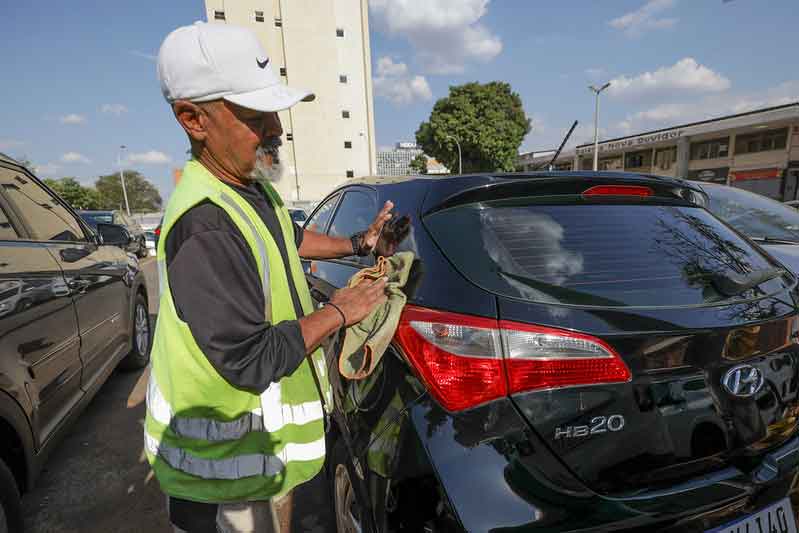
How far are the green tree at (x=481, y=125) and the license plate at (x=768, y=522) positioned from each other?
33789 millimetres

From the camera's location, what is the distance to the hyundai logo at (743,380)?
1145 mm

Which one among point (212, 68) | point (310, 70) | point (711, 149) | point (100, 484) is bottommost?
point (100, 484)

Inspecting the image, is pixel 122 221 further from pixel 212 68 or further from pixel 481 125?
pixel 481 125

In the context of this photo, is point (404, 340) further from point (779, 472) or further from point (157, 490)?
point (157, 490)

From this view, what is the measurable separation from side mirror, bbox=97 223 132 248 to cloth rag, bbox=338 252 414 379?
3035 millimetres

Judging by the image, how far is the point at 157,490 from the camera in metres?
2.46

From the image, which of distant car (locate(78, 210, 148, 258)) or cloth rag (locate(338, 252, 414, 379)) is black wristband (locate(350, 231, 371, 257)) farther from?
distant car (locate(78, 210, 148, 258))

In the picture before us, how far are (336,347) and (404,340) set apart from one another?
21.1 inches

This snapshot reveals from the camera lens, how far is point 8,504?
169 centimetres

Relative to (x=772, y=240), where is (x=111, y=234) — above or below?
above

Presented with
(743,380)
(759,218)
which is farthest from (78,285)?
(759,218)

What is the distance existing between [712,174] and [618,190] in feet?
103

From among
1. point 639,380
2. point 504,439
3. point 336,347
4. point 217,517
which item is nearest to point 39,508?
point 217,517

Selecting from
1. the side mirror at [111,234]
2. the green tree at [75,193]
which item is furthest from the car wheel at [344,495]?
the green tree at [75,193]
